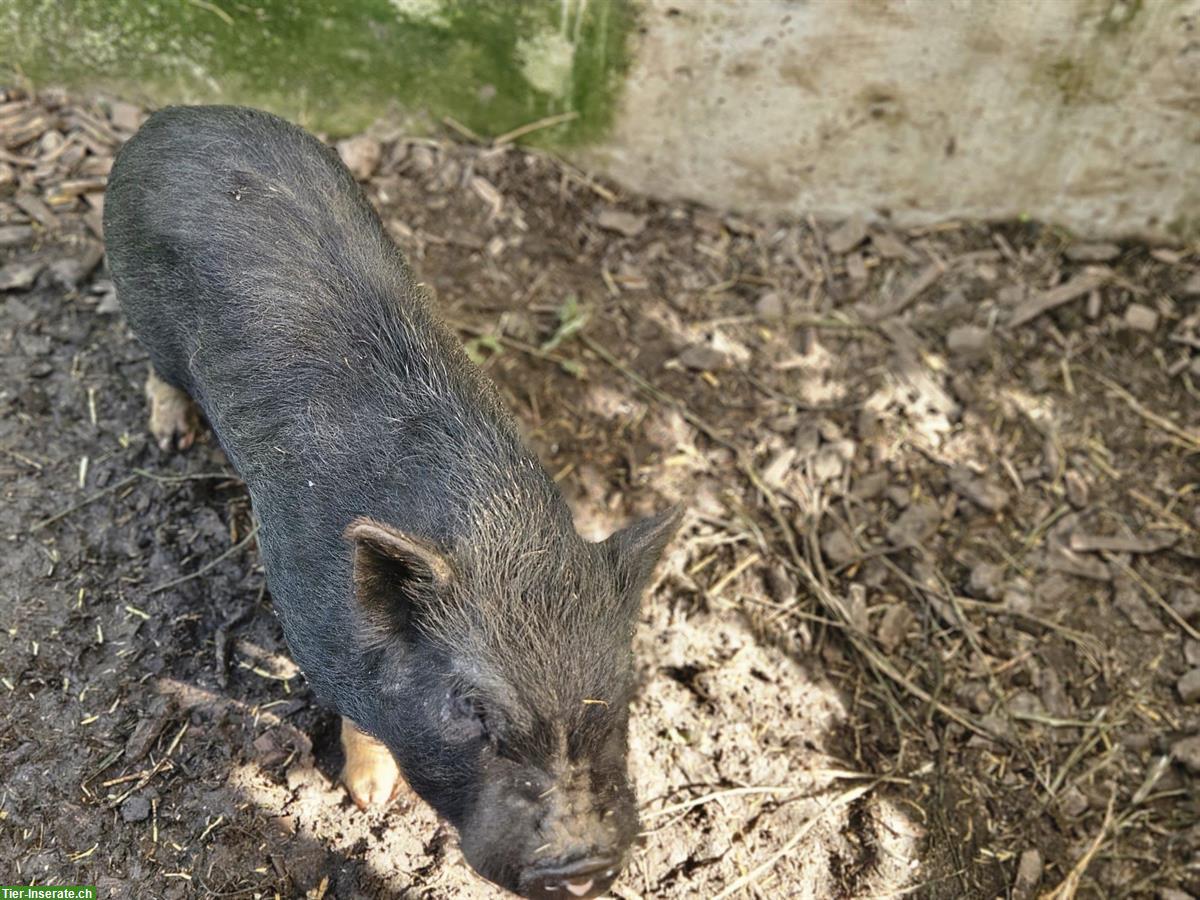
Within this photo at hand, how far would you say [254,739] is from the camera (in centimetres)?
368

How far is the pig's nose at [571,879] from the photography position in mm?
2643

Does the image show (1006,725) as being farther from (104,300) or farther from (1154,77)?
(104,300)

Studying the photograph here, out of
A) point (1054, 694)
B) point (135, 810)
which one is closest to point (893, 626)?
point (1054, 694)

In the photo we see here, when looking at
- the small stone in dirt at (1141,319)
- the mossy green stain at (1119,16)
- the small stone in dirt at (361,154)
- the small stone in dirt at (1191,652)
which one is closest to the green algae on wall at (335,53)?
the small stone in dirt at (361,154)

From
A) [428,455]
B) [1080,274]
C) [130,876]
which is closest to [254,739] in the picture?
Answer: [130,876]

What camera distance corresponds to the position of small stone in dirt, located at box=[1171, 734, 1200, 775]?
4.13 m

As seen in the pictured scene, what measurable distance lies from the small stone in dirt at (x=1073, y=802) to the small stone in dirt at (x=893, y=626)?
81 centimetres

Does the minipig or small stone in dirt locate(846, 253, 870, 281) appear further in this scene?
small stone in dirt locate(846, 253, 870, 281)

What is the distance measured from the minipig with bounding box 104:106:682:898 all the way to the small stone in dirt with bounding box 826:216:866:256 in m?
2.54

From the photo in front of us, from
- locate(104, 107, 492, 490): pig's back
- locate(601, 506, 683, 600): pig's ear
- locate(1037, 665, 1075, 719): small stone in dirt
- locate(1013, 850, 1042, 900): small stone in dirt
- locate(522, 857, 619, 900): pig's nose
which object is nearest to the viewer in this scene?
locate(522, 857, 619, 900): pig's nose

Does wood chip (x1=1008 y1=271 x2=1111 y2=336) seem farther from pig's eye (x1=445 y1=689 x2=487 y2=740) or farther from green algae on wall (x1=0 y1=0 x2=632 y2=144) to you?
pig's eye (x1=445 y1=689 x2=487 y2=740)

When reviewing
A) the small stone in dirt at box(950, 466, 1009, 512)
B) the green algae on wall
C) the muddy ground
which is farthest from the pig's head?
the green algae on wall

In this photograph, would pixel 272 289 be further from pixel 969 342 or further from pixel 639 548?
pixel 969 342

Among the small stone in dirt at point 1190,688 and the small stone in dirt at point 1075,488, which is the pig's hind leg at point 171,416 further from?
the small stone in dirt at point 1190,688
